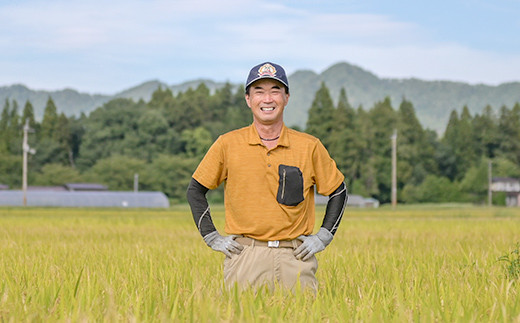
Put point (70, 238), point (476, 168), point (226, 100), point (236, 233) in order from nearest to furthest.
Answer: point (236, 233) < point (70, 238) < point (476, 168) < point (226, 100)

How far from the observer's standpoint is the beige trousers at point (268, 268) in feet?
15.4

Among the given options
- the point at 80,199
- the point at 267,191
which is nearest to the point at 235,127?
the point at 80,199

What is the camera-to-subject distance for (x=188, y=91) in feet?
412

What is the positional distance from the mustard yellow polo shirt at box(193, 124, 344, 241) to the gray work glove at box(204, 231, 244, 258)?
9 cm

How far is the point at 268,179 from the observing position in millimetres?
4730

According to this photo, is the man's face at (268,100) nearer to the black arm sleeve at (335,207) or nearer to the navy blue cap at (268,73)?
the navy blue cap at (268,73)

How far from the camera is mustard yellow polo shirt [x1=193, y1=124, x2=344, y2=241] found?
15.4ft

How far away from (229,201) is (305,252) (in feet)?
2.03

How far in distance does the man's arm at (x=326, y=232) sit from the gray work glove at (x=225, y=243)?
0.39 metres

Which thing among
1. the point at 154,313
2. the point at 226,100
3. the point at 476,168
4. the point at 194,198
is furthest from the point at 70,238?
the point at 226,100

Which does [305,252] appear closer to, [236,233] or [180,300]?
[236,233]

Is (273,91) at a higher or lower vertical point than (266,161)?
higher

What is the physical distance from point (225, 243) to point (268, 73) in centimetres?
117

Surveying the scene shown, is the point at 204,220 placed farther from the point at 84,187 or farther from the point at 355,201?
the point at 84,187
